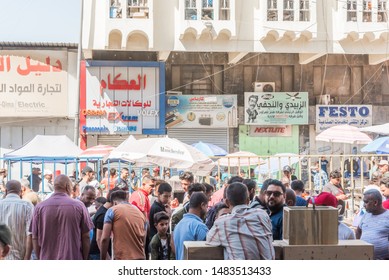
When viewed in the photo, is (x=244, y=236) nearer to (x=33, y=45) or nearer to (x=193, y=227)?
(x=193, y=227)

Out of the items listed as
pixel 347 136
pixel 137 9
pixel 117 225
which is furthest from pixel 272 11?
pixel 117 225

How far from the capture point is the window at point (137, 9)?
70.3 ft

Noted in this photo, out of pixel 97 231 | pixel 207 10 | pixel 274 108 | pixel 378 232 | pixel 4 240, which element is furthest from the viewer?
pixel 274 108

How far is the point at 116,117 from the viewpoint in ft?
74.7

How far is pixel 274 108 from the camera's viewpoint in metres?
23.8

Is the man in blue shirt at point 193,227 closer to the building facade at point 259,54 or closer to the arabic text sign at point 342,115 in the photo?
the building facade at point 259,54

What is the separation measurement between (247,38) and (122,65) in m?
4.26

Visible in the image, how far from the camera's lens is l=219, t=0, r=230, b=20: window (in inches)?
855

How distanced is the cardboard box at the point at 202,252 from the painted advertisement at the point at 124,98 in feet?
60.4

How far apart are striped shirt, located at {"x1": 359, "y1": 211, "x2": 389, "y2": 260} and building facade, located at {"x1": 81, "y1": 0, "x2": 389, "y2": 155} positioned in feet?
50.6

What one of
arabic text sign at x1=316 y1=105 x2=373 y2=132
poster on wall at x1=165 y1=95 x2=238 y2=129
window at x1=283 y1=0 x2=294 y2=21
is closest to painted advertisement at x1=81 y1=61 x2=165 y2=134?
poster on wall at x1=165 y1=95 x2=238 y2=129

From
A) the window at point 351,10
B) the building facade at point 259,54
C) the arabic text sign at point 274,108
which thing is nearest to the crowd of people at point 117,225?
the building facade at point 259,54

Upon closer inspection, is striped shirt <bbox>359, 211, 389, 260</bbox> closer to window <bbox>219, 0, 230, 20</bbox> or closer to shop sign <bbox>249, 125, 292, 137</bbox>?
window <bbox>219, 0, 230, 20</bbox>
